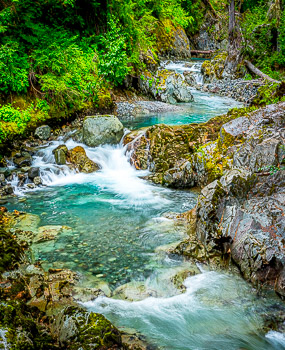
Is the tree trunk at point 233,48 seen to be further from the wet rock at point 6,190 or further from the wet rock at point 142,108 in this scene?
the wet rock at point 6,190

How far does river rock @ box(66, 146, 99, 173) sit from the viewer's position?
946 centimetres

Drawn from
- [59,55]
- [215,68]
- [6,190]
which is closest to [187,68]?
[215,68]

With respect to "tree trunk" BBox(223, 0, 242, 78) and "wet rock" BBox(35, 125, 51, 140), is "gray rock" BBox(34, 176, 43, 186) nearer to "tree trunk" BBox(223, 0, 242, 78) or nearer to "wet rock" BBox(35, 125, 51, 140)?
"wet rock" BBox(35, 125, 51, 140)

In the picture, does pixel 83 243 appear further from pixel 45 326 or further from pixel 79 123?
pixel 79 123

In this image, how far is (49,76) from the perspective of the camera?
411 inches

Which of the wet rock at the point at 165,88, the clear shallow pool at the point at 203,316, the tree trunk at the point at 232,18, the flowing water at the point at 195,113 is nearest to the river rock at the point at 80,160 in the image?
the flowing water at the point at 195,113

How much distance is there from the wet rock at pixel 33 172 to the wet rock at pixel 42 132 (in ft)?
7.05

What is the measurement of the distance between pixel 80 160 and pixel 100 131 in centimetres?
154

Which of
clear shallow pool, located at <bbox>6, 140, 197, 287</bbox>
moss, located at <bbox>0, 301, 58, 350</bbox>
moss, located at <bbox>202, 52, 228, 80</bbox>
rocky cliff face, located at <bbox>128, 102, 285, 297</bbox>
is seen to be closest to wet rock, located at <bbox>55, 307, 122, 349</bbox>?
moss, located at <bbox>0, 301, 58, 350</bbox>

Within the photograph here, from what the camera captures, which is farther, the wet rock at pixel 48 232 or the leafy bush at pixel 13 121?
the leafy bush at pixel 13 121

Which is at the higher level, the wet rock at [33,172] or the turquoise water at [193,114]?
the turquoise water at [193,114]

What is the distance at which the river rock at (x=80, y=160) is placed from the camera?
946 centimetres

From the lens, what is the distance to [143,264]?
5.03 meters

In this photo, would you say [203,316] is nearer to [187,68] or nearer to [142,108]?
[142,108]
